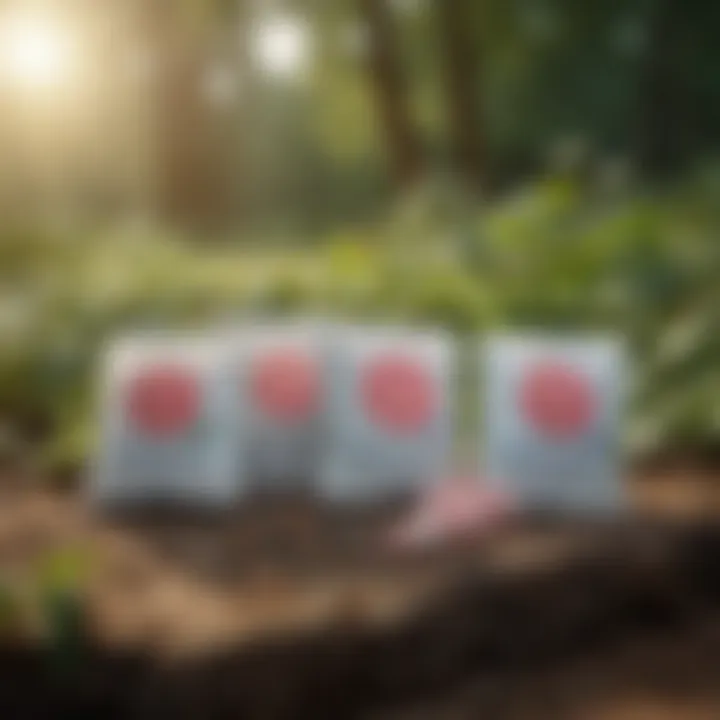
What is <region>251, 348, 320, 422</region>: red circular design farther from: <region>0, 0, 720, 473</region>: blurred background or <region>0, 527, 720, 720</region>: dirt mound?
<region>0, 527, 720, 720</region>: dirt mound

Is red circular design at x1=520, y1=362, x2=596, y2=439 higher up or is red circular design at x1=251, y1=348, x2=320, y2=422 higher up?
red circular design at x1=251, y1=348, x2=320, y2=422

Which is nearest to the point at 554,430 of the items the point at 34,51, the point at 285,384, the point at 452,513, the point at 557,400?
the point at 557,400

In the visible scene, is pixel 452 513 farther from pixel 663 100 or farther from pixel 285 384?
pixel 663 100

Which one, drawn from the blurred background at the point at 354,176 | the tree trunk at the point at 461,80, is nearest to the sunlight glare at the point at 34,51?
the blurred background at the point at 354,176

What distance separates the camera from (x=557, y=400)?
6.75ft

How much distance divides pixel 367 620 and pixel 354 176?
54cm

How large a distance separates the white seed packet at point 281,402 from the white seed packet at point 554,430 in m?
0.21

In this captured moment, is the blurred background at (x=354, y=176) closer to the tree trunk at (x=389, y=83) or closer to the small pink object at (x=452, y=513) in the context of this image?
the tree trunk at (x=389, y=83)

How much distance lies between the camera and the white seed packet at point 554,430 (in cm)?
205

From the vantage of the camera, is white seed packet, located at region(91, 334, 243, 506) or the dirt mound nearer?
the dirt mound

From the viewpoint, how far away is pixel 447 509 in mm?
2023

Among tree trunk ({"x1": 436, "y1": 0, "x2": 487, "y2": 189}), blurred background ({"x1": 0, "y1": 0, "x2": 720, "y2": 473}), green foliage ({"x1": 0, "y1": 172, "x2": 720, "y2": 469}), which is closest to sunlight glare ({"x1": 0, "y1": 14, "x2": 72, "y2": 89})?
blurred background ({"x1": 0, "y1": 0, "x2": 720, "y2": 473})

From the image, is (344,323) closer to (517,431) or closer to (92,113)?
(517,431)

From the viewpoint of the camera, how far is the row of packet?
6.73ft
